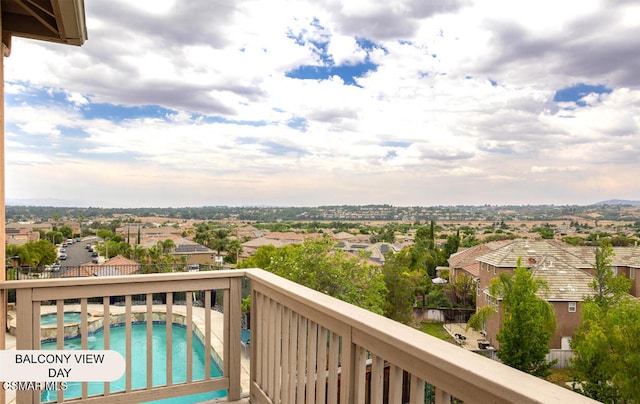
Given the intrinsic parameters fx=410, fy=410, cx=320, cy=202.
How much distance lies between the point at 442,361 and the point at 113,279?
1856 mm

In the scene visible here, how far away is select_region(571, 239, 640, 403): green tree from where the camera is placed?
16406 millimetres

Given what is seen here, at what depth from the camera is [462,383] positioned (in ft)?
2.97

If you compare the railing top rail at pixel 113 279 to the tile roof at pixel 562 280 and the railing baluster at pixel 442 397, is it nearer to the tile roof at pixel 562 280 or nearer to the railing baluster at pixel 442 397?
the railing baluster at pixel 442 397

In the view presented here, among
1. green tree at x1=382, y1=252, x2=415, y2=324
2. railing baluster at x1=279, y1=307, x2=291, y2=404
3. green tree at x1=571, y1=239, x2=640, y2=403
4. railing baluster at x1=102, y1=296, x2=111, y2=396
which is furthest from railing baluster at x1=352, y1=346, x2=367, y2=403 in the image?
green tree at x1=571, y1=239, x2=640, y2=403

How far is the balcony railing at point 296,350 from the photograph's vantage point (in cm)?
92

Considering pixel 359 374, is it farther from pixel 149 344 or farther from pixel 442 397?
pixel 149 344

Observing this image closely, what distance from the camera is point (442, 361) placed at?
0.95 metres

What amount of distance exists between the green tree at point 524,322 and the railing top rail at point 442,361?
19908 mm

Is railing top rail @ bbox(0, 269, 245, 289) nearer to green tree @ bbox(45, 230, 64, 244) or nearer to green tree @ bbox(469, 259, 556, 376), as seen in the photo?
green tree @ bbox(45, 230, 64, 244)

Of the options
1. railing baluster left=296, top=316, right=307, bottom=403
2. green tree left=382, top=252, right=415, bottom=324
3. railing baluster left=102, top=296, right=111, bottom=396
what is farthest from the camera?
green tree left=382, top=252, right=415, bottom=324

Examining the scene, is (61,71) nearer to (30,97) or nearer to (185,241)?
(30,97)

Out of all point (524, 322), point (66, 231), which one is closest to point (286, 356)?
point (66, 231)

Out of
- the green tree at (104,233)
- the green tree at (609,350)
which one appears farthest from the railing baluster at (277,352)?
the green tree at (104,233)

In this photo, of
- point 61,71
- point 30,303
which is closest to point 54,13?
point 30,303
